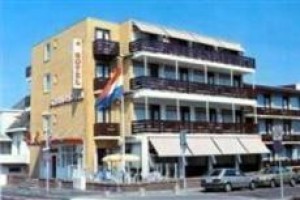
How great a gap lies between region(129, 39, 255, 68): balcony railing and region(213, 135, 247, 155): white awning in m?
6.90

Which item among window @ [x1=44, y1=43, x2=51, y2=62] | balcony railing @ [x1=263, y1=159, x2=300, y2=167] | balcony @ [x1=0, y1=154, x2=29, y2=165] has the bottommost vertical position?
balcony railing @ [x1=263, y1=159, x2=300, y2=167]

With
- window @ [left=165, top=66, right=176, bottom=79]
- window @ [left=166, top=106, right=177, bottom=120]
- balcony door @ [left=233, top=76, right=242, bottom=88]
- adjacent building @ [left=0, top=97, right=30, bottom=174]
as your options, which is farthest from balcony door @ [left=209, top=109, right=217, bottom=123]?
adjacent building @ [left=0, top=97, right=30, bottom=174]

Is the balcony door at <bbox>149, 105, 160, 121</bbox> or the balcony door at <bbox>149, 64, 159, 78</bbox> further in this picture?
the balcony door at <bbox>149, 64, 159, 78</bbox>

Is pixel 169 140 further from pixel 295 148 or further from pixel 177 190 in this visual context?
pixel 295 148

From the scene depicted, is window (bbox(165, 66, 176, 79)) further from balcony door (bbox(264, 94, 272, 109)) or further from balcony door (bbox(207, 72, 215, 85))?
balcony door (bbox(264, 94, 272, 109))

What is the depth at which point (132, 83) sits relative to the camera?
159ft

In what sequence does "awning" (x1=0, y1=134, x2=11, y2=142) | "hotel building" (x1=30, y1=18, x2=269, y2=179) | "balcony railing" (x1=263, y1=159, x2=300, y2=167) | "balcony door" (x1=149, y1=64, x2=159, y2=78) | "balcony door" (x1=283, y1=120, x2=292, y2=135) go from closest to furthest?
"hotel building" (x1=30, y1=18, x2=269, y2=179), "balcony door" (x1=149, y1=64, x2=159, y2=78), "balcony railing" (x1=263, y1=159, x2=300, y2=167), "balcony door" (x1=283, y1=120, x2=292, y2=135), "awning" (x1=0, y1=134, x2=11, y2=142)

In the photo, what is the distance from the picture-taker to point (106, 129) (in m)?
48.2

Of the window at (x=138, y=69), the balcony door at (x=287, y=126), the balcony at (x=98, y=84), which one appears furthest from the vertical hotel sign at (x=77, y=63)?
the balcony door at (x=287, y=126)

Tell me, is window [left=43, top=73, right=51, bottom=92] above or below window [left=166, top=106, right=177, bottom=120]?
above

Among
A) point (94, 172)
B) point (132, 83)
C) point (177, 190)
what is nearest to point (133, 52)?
point (132, 83)

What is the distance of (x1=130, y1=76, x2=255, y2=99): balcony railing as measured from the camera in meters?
47.7

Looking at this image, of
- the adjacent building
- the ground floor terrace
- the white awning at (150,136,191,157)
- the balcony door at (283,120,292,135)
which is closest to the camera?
the white awning at (150,136,191,157)

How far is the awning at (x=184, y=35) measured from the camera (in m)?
50.0
